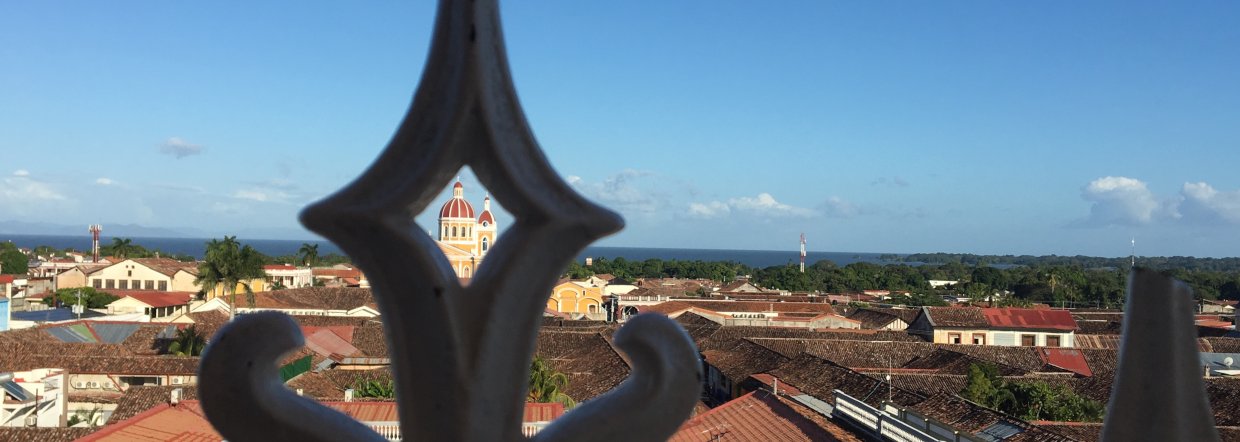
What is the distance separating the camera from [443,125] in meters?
1.52

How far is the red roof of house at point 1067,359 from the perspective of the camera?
1305 inches

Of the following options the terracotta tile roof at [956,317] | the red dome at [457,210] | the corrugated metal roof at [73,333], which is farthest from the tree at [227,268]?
the terracotta tile roof at [956,317]

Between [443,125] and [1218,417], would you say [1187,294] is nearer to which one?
[443,125]

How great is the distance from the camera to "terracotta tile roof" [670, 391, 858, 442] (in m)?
14.3

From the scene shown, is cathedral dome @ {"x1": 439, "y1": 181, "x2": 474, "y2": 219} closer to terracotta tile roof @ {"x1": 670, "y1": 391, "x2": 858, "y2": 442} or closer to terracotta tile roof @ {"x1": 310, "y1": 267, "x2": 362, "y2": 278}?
terracotta tile roof @ {"x1": 310, "y1": 267, "x2": 362, "y2": 278}

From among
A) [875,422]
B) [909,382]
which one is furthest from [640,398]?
[909,382]

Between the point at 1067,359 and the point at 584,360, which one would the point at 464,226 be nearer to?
the point at 584,360

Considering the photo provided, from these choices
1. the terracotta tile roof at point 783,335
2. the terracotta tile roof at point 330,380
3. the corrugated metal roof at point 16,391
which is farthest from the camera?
the terracotta tile roof at point 783,335

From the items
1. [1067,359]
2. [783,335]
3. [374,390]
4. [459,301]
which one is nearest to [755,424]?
[374,390]

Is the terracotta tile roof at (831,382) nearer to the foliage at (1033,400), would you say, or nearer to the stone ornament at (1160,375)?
the foliage at (1033,400)

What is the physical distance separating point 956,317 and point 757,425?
109 feet

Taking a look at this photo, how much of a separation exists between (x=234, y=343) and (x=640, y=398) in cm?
69

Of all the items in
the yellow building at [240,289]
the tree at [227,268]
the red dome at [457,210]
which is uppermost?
the red dome at [457,210]

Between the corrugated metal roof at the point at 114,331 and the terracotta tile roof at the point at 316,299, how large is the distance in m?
10.3
